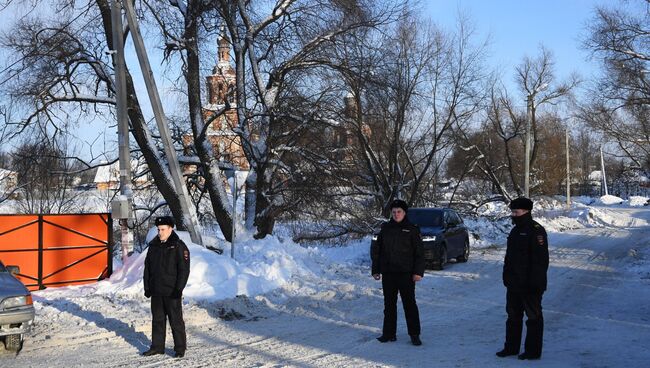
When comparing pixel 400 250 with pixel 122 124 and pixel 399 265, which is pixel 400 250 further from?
pixel 122 124

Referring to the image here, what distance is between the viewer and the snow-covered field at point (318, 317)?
7.56 meters

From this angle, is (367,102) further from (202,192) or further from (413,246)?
(413,246)

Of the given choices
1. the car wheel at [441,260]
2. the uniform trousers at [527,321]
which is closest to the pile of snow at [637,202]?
the car wheel at [441,260]

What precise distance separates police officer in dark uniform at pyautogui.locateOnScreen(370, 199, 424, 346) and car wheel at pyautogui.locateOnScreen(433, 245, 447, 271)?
8775mm

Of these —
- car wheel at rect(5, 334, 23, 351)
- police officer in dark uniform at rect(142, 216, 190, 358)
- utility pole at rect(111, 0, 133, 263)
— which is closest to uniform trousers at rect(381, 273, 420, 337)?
police officer in dark uniform at rect(142, 216, 190, 358)

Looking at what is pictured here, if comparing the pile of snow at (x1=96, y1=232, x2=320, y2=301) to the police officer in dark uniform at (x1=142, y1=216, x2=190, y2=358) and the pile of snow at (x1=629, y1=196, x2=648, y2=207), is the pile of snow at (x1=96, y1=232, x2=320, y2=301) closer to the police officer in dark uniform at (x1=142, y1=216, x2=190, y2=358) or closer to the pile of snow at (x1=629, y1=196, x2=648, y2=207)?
the police officer in dark uniform at (x1=142, y1=216, x2=190, y2=358)

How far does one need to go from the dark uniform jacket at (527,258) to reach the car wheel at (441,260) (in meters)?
9.43

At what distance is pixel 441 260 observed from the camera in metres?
A: 16.9

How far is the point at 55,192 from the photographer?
39594 millimetres

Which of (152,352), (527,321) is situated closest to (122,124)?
(152,352)

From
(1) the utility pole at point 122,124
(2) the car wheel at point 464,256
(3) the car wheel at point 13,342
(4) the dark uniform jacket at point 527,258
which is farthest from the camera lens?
(2) the car wheel at point 464,256

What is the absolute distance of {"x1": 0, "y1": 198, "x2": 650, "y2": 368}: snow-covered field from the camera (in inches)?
298

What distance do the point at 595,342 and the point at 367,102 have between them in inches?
495

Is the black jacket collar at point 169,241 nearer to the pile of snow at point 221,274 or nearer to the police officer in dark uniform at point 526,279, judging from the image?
the pile of snow at point 221,274
